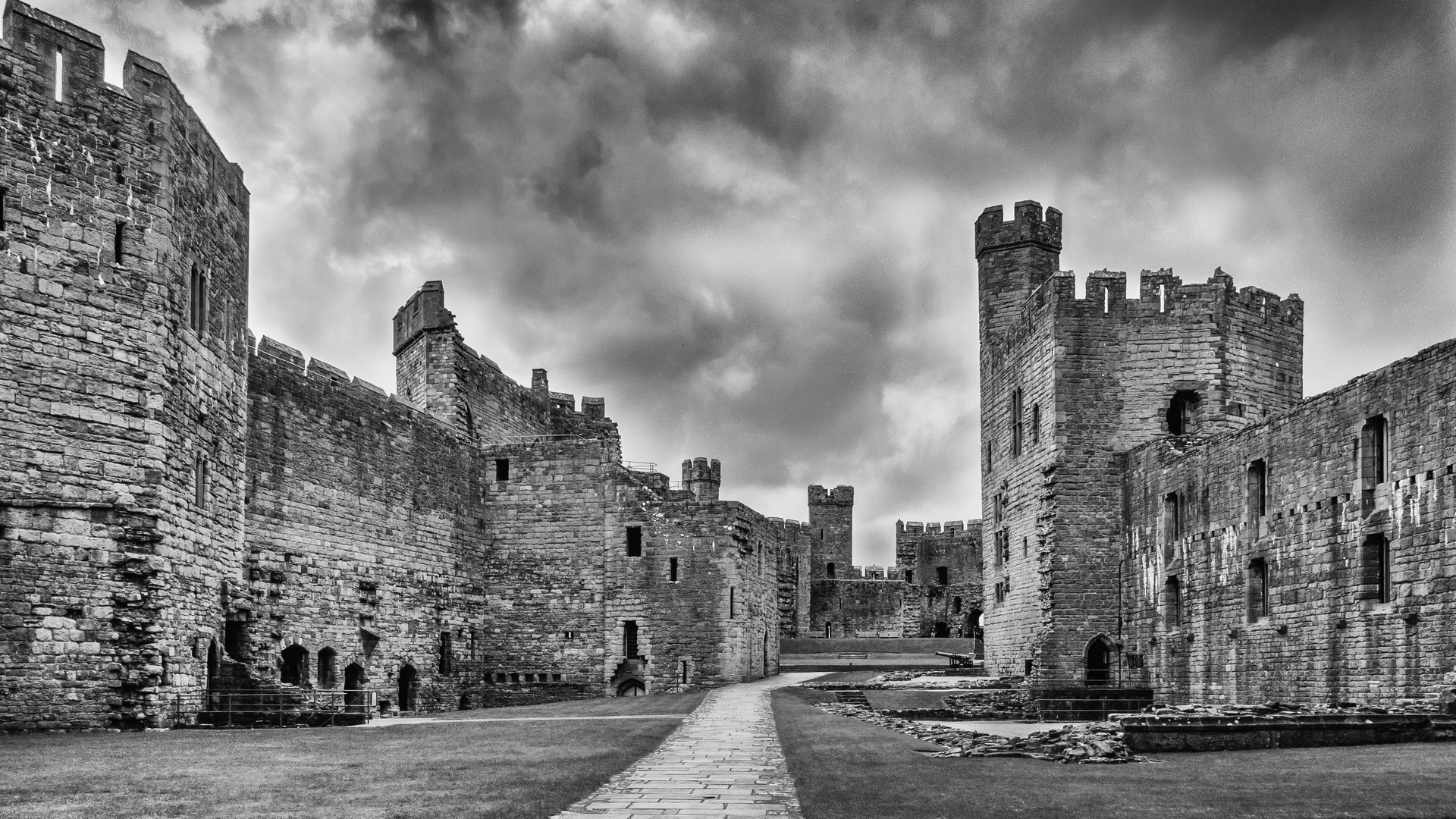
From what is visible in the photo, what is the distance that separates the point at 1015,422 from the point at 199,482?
24.9 meters

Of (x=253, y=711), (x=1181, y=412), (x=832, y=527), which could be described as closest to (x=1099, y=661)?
(x=1181, y=412)

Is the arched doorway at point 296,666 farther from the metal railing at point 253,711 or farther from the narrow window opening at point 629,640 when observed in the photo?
the narrow window opening at point 629,640

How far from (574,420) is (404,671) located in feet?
55.3

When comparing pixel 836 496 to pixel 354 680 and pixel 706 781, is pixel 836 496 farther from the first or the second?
pixel 706 781

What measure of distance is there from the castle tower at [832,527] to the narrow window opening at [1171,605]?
4984 cm

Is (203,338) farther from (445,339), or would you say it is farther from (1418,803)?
(1418,803)

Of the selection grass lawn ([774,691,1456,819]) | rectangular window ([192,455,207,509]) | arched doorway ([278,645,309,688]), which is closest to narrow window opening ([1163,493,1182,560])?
grass lawn ([774,691,1456,819])

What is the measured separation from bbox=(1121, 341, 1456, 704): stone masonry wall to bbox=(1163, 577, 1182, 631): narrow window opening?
4 cm

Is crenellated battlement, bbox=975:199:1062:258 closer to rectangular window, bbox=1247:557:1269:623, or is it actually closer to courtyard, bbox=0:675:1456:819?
rectangular window, bbox=1247:557:1269:623

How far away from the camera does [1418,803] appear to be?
1207 centimetres

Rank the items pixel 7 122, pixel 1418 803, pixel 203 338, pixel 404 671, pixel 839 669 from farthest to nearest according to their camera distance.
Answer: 1. pixel 839 669
2. pixel 404 671
3. pixel 203 338
4. pixel 7 122
5. pixel 1418 803

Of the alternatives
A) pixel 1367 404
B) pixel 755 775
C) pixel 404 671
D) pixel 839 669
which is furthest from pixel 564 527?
pixel 755 775

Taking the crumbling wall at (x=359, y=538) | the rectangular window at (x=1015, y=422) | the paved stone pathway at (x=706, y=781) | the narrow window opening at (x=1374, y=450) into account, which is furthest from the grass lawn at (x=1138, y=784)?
the rectangular window at (x=1015, y=422)

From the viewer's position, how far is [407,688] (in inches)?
1417
